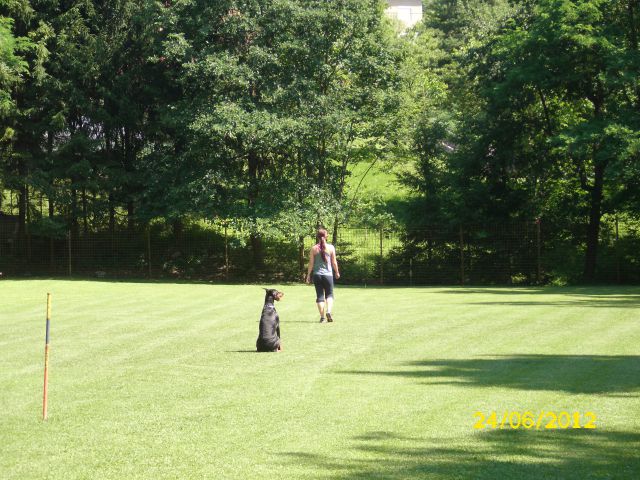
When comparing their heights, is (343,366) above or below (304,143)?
below

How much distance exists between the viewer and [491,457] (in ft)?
22.6

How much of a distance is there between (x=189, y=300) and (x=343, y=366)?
12.4 meters

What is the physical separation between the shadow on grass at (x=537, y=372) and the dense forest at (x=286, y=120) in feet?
68.1

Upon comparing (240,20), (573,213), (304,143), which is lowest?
(573,213)

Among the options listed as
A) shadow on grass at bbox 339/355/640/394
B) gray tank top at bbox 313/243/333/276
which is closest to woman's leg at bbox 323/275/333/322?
gray tank top at bbox 313/243/333/276

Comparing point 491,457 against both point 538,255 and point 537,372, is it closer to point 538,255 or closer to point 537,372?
point 537,372

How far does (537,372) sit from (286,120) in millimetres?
23584

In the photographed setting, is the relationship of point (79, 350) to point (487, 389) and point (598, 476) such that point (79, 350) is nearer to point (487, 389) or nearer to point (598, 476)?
point (487, 389)

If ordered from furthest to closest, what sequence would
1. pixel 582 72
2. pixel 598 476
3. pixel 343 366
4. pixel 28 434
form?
1. pixel 582 72
2. pixel 343 366
3. pixel 28 434
4. pixel 598 476

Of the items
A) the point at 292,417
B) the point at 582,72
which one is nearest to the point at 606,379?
the point at 292,417

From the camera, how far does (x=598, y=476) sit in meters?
6.35

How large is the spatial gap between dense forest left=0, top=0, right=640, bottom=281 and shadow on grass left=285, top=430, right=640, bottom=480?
A: 25034 mm

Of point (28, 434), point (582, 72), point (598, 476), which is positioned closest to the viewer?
point (598, 476)

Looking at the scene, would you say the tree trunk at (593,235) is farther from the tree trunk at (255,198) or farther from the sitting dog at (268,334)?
the sitting dog at (268,334)
